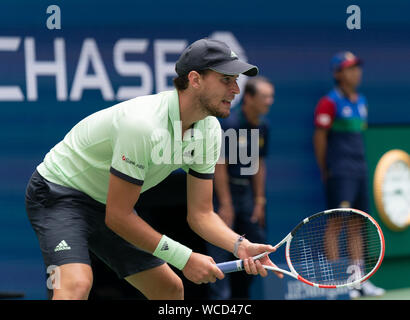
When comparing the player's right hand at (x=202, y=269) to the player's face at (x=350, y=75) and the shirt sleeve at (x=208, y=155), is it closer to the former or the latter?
the shirt sleeve at (x=208, y=155)

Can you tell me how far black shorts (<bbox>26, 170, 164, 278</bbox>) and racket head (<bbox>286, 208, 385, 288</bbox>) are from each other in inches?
29.4

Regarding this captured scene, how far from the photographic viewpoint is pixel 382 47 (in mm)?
7961

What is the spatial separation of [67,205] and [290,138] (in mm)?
3347

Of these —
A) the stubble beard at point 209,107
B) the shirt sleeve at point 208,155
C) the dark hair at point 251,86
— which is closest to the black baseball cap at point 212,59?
the stubble beard at point 209,107

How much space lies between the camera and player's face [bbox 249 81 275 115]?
→ 23.0 feet

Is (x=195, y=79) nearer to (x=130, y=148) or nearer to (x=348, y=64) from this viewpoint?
(x=130, y=148)

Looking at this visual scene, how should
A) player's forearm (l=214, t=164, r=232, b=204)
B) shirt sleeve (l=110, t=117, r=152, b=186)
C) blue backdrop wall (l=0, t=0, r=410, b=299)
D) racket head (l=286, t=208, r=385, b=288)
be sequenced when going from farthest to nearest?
1. player's forearm (l=214, t=164, r=232, b=204)
2. blue backdrop wall (l=0, t=0, r=410, b=299)
3. racket head (l=286, t=208, r=385, b=288)
4. shirt sleeve (l=110, t=117, r=152, b=186)

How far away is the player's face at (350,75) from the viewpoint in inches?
299

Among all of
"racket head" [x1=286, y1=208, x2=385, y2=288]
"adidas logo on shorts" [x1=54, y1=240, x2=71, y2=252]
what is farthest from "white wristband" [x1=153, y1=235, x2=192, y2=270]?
"racket head" [x1=286, y1=208, x2=385, y2=288]

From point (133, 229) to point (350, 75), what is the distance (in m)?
3.80

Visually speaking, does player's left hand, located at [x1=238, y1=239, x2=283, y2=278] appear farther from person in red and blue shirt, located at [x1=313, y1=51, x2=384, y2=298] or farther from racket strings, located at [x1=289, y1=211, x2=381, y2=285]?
person in red and blue shirt, located at [x1=313, y1=51, x2=384, y2=298]

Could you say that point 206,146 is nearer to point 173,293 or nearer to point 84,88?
point 173,293

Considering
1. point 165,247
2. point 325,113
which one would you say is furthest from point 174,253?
point 325,113
